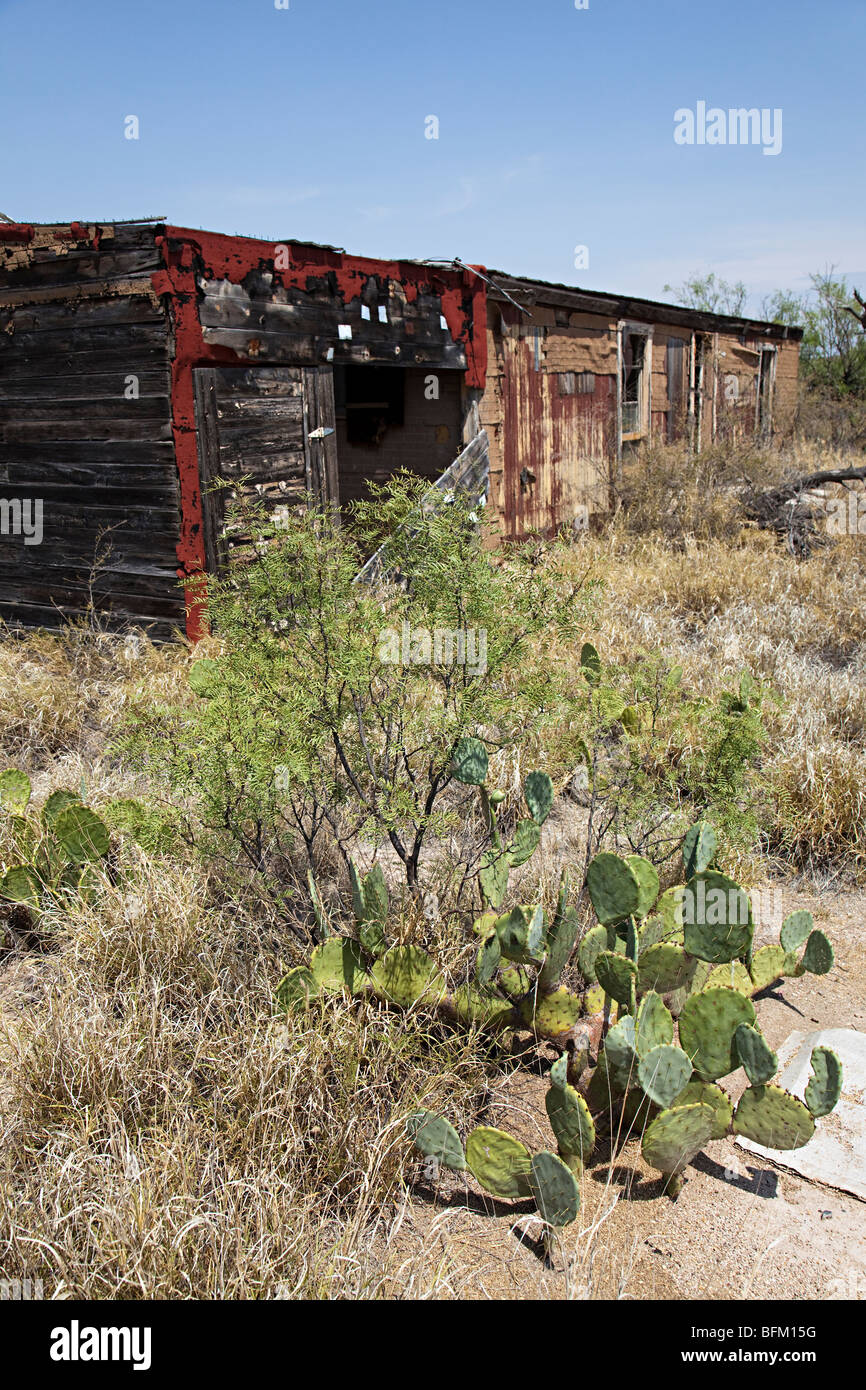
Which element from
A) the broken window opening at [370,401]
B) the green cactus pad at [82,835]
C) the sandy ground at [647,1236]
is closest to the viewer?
the sandy ground at [647,1236]

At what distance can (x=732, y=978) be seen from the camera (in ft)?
10.8

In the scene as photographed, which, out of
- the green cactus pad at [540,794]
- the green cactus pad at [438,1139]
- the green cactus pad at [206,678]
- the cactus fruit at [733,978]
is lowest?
the cactus fruit at [733,978]

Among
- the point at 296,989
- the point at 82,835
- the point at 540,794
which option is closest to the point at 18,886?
the point at 82,835

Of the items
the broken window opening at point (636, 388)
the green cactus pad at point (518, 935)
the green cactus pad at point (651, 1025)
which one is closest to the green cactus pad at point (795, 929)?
the green cactus pad at point (651, 1025)

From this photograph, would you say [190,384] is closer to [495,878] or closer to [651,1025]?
[495,878]

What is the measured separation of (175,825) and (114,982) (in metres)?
0.65

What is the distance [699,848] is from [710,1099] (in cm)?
88

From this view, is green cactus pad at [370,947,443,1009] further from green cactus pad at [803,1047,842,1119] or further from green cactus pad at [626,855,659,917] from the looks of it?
green cactus pad at [803,1047,842,1119]

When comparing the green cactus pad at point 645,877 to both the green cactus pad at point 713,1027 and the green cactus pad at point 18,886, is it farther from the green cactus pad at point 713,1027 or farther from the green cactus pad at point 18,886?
the green cactus pad at point 18,886

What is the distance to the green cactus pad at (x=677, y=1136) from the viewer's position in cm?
226

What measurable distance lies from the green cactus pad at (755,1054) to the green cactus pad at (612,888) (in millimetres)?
477

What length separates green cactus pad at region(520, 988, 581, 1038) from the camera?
2.85m
